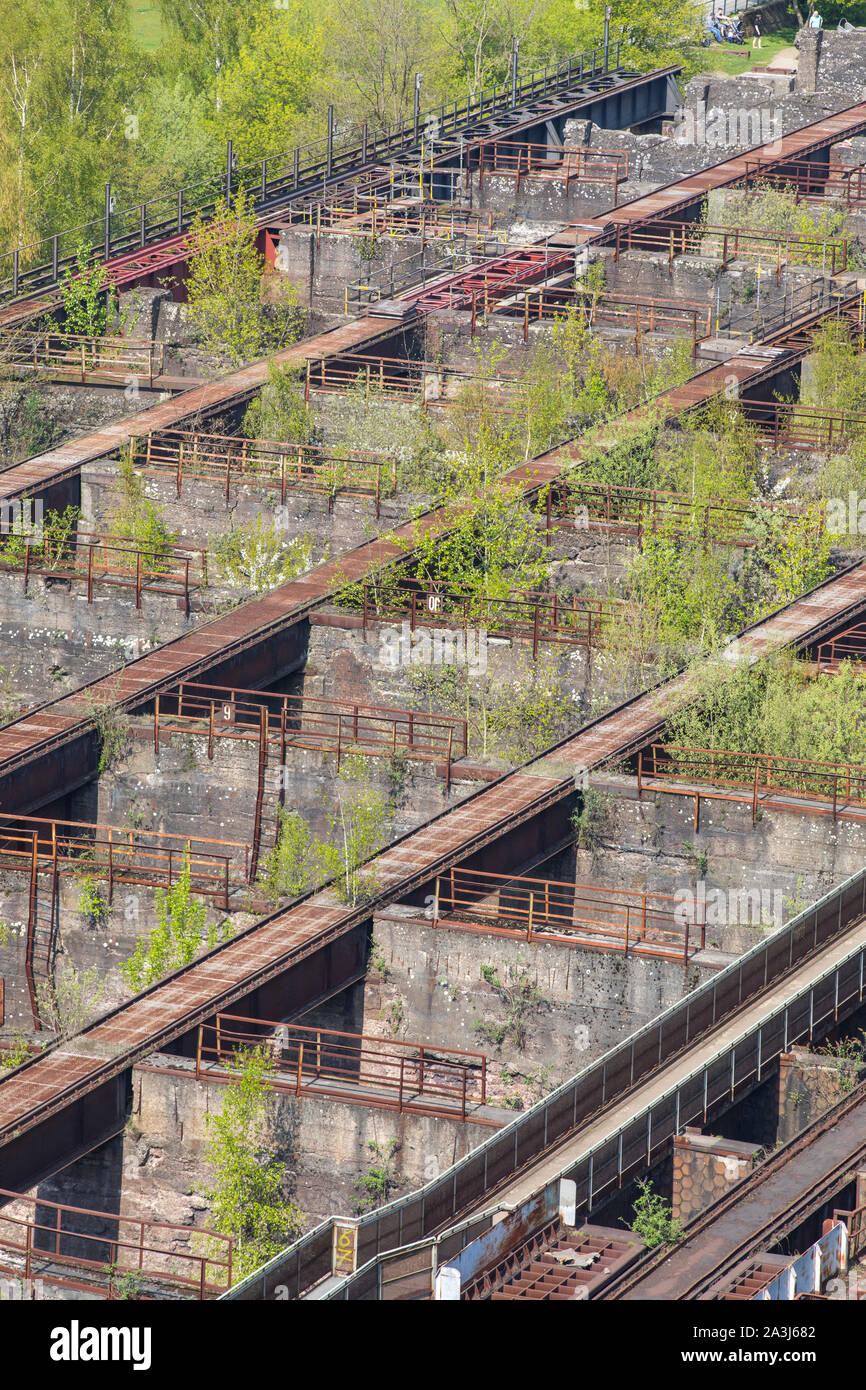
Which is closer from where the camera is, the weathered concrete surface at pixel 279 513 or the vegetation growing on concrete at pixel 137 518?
the vegetation growing on concrete at pixel 137 518

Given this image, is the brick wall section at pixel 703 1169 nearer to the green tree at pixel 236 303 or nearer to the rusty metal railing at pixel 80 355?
the rusty metal railing at pixel 80 355

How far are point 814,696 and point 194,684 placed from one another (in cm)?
910

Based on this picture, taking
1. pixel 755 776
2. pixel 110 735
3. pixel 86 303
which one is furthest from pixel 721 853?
pixel 86 303

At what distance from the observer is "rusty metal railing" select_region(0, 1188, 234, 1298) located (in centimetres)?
3397

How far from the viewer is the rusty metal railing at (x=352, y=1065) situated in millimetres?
36969

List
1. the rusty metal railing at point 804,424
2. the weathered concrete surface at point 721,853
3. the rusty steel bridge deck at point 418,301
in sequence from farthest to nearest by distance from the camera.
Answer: the rusty metal railing at point 804,424
the rusty steel bridge deck at point 418,301
the weathered concrete surface at point 721,853

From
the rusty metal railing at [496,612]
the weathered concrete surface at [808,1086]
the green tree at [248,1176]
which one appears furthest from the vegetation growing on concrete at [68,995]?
the rusty metal railing at [496,612]

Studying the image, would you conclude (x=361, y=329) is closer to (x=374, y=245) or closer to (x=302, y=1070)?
(x=374, y=245)

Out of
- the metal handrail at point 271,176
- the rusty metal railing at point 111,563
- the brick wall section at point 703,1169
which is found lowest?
the brick wall section at point 703,1169

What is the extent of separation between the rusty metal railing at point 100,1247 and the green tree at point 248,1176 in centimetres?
29

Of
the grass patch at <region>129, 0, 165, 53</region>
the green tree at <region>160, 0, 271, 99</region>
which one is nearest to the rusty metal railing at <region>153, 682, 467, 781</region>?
the green tree at <region>160, 0, 271, 99</region>

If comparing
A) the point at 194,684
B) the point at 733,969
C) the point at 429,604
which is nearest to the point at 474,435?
the point at 429,604
